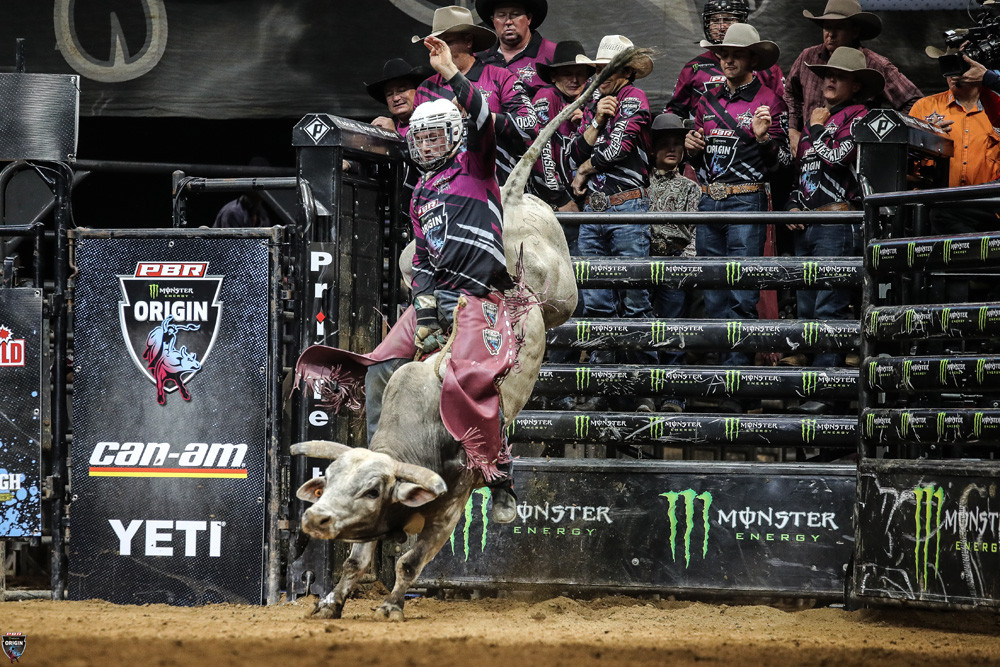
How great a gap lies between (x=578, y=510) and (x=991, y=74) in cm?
371

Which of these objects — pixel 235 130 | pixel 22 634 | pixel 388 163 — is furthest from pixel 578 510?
pixel 235 130

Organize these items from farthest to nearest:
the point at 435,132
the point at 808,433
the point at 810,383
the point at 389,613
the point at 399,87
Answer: the point at 399,87 → the point at 810,383 → the point at 808,433 → the point at 435,132 → the point at 389,613

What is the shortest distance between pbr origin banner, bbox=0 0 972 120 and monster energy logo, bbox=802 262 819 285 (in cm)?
258

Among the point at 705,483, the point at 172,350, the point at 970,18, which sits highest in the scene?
the point at 970,18

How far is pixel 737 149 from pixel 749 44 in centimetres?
73

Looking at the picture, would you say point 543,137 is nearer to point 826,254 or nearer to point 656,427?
point 656,427

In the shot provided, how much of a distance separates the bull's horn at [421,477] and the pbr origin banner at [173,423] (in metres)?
1.37

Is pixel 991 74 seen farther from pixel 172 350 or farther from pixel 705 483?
pixel 172 350

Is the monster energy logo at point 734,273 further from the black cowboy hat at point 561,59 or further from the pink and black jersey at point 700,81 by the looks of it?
the black cowboy hat at point 561,59

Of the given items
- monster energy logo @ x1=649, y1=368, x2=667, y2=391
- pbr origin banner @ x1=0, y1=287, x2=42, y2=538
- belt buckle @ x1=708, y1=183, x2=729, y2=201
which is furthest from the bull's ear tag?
belt buckle @ x1=708, y1=183, x2=729, y2=201

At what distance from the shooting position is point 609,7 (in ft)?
32.3

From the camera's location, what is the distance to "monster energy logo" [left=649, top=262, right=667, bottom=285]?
311 inches

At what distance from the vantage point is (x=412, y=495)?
605 cm

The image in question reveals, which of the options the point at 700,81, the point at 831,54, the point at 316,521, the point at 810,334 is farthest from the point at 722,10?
the point at 316,521
